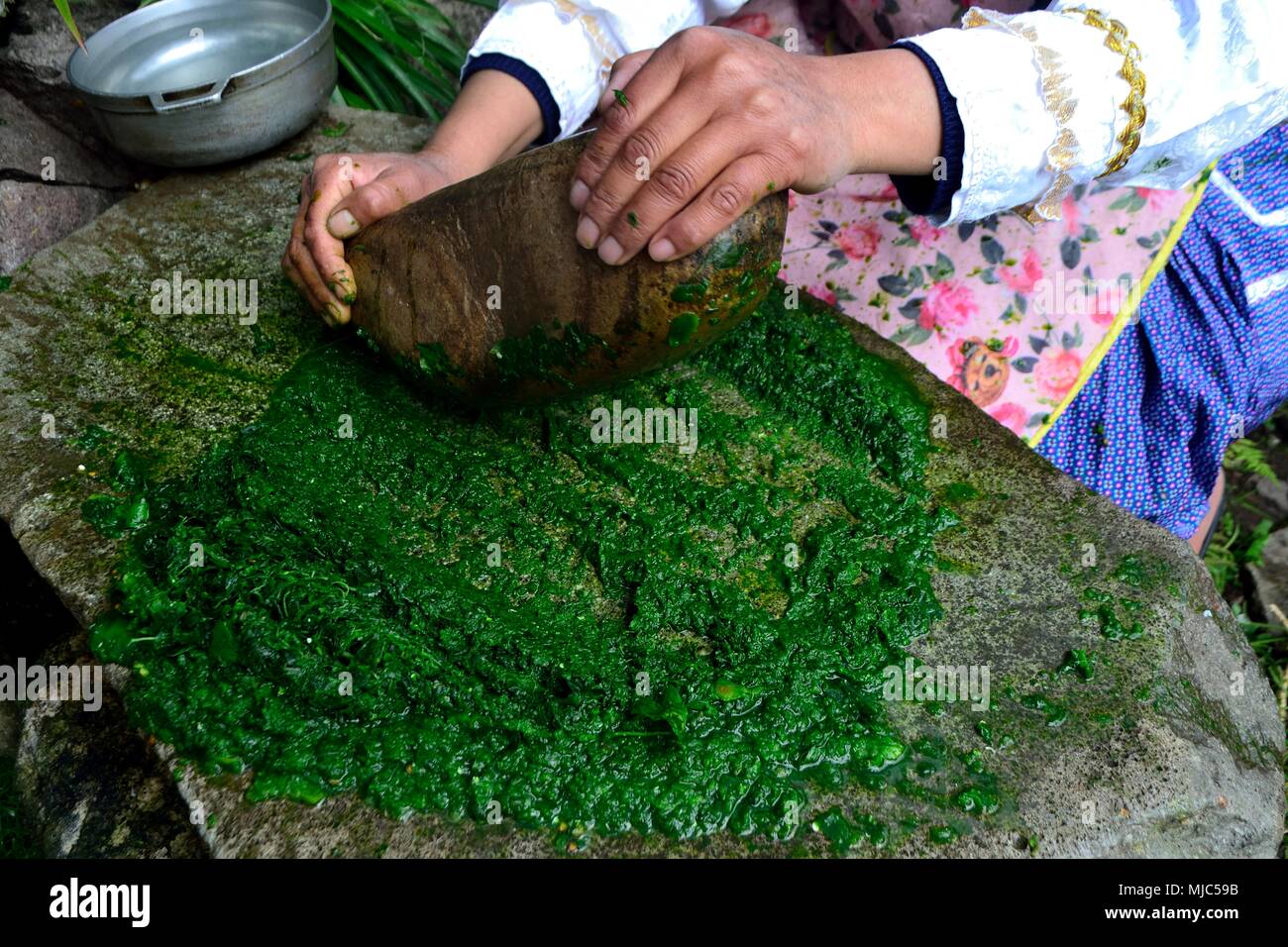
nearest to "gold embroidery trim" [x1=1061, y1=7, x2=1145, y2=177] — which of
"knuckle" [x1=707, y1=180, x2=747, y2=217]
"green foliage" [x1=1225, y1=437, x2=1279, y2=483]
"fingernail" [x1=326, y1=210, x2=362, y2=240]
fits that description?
"knuckle" [x1=707, y1=180, x2=747, y2=217]

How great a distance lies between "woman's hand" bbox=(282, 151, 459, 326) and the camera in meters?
2.41

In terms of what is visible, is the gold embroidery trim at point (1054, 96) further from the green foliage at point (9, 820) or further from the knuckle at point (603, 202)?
the green foliage at point (9, 820)

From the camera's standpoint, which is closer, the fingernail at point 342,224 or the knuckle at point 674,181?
the knuckle at point 674,181

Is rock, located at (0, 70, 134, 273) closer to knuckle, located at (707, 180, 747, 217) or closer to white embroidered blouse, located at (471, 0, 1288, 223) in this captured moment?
knuckle, located at (707, 180, 747, 217)

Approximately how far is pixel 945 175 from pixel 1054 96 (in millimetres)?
246

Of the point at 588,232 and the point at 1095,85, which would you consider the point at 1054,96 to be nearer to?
the point at 1095,85

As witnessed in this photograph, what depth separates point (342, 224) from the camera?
7.92ft

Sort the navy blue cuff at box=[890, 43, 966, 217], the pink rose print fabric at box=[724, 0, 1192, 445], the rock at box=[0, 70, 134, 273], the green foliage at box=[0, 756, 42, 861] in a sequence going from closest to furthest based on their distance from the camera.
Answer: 1. the navy blue cuff at box=[890, 43, 966, 217]
2. the green foliage at box=[0, 756, 42, 861]
3. the pink rose print fabric at box=[724, 0, 1192, 445]
4. the rock at box=[0, 70, 134, 273]

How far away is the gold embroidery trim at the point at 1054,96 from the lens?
1.94 meters

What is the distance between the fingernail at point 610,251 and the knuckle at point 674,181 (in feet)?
0.48

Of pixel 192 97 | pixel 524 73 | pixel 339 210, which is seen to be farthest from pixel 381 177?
pixel 192 97

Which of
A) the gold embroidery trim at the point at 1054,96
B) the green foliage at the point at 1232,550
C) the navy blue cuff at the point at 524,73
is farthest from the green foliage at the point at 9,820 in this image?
the green foliage at the point at 1232,550

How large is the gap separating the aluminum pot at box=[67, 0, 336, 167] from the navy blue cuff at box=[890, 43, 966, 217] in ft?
6.23

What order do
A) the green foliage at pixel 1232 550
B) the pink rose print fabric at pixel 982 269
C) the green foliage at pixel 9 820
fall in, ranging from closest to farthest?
the green foliage at pixel 9 820
the pink rose print fabric at pixel 982 269
the green foliage at pixel 1232 550
